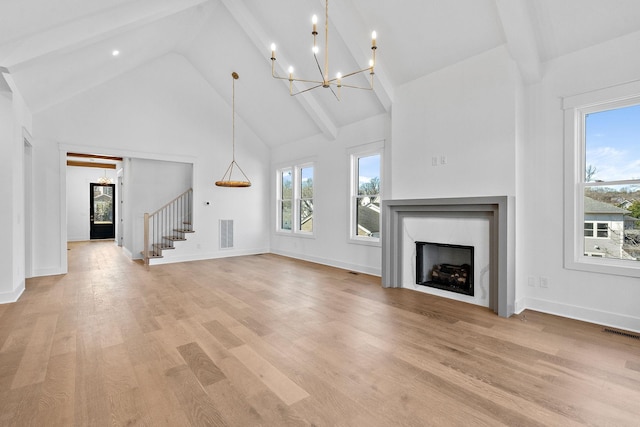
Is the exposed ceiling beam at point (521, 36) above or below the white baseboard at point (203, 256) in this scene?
above

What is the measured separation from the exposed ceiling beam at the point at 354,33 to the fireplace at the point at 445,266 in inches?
96.8

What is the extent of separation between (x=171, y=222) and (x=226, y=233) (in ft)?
4.90

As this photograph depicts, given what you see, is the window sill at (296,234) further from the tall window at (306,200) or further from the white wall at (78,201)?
the white wall at (78,201)

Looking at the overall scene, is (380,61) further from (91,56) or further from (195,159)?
(195,159)

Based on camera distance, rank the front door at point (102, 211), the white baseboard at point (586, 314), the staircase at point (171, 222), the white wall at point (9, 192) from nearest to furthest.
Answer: the white baseboard at point (586, 314) < the white wall at point (9, 192) < the staircase at point (171, 222) < the front door at point (102, 211)

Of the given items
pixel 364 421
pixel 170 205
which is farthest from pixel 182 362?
pixel 170 205

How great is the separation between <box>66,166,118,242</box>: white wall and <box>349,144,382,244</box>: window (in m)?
11.2

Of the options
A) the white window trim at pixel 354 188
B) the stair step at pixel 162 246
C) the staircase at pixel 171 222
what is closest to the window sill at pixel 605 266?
the white window trim at pixel 354 188

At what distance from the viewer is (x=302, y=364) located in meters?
2.40

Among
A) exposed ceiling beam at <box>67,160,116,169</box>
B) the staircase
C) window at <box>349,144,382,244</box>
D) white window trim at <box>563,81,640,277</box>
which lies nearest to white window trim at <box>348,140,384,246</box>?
window at <box>349,144,382,244</box>

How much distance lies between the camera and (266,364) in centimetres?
239

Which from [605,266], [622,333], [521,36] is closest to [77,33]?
[521,36]

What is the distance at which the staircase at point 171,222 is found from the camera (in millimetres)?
7613

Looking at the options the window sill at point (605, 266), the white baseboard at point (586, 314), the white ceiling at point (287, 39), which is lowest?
the white baseboard at point (586, 314)
